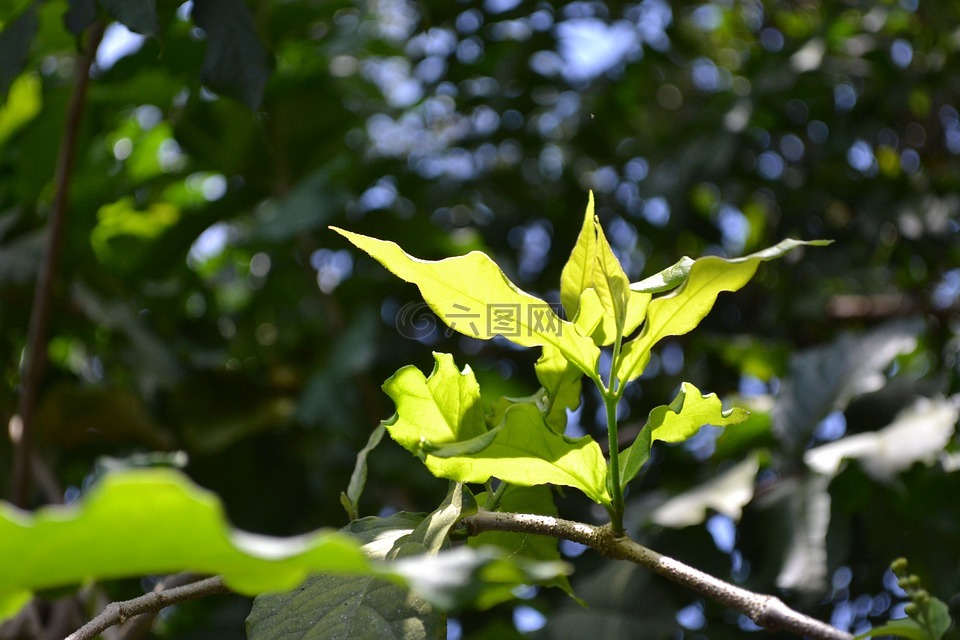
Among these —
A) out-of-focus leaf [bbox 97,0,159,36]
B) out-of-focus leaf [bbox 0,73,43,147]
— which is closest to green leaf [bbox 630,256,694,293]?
out-of-focus leaf [bbox 97,0,159,36]

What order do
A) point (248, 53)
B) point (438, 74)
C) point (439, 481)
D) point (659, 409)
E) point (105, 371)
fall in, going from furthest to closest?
point (438, 74)
point (105, 371)
point (439, 481)
point (248, 53)
point (659, 409)

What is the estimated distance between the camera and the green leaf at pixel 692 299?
1.50ft

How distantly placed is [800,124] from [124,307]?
116 cm

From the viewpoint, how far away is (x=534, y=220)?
1652 millimetres

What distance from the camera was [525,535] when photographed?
52 centimetres

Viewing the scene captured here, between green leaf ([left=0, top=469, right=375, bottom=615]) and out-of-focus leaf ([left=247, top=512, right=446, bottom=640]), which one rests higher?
green leaf ([left=0, top=469, right=375, bottom=615])

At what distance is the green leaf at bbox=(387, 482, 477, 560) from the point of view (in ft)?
1.46

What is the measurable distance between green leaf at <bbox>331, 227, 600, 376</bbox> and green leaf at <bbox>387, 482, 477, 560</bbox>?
84 millimetres

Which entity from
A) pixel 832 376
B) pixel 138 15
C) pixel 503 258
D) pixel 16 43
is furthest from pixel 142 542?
pixel 503 258

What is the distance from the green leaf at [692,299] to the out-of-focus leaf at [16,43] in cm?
60

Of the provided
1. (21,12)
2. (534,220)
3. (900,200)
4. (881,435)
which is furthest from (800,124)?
(21,12)

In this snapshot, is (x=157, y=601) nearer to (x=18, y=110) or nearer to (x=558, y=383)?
(x=558, y=383)

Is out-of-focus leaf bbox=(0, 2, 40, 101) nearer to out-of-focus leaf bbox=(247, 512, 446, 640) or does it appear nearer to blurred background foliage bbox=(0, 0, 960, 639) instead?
blurred background foliage bbox=(0, 0, 960, 639)

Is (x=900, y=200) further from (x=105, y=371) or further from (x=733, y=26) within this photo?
(x=105, y=371)
